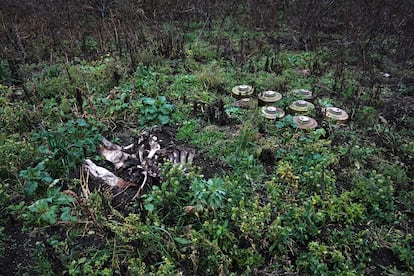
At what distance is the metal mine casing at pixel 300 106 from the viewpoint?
4.35 meters

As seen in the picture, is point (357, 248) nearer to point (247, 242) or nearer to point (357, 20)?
point (247, 242)

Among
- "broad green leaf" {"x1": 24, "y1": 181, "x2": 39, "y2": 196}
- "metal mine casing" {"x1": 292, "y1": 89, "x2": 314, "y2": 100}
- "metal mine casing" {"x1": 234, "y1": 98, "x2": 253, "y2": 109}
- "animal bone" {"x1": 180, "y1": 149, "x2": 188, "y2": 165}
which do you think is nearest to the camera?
"broad green leaf" {"x1": 24, "y1": 181, "x2": 39, "y2": 196}

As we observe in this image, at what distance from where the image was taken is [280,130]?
408 centimetres

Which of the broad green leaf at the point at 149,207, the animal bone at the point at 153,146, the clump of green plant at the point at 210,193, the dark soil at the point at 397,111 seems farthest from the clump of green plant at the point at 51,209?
the dark soil at the point at 397,111

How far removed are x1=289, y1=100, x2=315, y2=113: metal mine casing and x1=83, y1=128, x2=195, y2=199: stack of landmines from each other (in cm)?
159

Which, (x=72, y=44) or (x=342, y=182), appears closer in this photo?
(x=342, y=182)

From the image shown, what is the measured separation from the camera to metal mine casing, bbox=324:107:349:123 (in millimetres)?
4227

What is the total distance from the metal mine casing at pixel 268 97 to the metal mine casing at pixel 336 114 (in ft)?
2.29

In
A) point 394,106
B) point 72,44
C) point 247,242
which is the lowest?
point 247,242

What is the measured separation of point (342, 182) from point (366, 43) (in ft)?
12.8

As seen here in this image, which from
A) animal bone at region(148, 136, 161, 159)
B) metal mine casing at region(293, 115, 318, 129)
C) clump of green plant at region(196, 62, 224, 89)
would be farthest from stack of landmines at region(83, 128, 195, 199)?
clump of green plant at region(196, 62, 224, 89)

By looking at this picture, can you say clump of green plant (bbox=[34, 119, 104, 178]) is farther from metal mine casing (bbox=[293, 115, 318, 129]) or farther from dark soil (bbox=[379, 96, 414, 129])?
dark soil (bbox=[379, 96, 414, 129])

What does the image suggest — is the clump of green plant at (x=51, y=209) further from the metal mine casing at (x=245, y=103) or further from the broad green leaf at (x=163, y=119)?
the metal mine casing at (x=245, y=103)

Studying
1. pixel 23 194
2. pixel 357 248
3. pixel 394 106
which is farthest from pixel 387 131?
pixel 23 194
